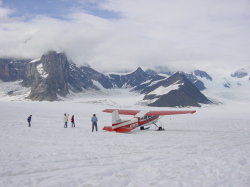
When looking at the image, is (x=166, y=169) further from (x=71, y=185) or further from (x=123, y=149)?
(x=123, y=149)

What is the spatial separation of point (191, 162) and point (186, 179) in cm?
275

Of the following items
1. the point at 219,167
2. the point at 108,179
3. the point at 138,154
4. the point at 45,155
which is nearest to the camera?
the point at 108,179

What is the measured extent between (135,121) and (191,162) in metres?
16.1

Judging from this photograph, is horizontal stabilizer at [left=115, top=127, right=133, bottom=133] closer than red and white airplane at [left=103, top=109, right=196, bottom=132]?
Yes

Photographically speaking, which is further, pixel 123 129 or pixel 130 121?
pixel 130 121

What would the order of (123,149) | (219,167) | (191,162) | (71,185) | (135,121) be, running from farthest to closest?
1. (135,121)
2. (123,149)
3. (191,162)
4. (219,167)
5. (71,185)

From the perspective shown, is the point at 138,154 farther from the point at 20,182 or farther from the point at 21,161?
the point at 20,182

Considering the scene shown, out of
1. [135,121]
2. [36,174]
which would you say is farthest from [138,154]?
[135,121]

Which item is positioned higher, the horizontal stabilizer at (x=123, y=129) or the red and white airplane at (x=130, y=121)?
the red and white airplane at (x=130, y=121)

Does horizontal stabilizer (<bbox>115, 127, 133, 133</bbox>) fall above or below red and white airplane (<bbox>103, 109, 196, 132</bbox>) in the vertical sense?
below

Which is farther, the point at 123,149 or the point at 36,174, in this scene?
the point at 123,149

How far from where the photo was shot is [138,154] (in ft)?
45.5

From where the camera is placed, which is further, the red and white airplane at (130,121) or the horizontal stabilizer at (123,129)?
the red and white airplane at (130,121)

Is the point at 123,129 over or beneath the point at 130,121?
beneath
